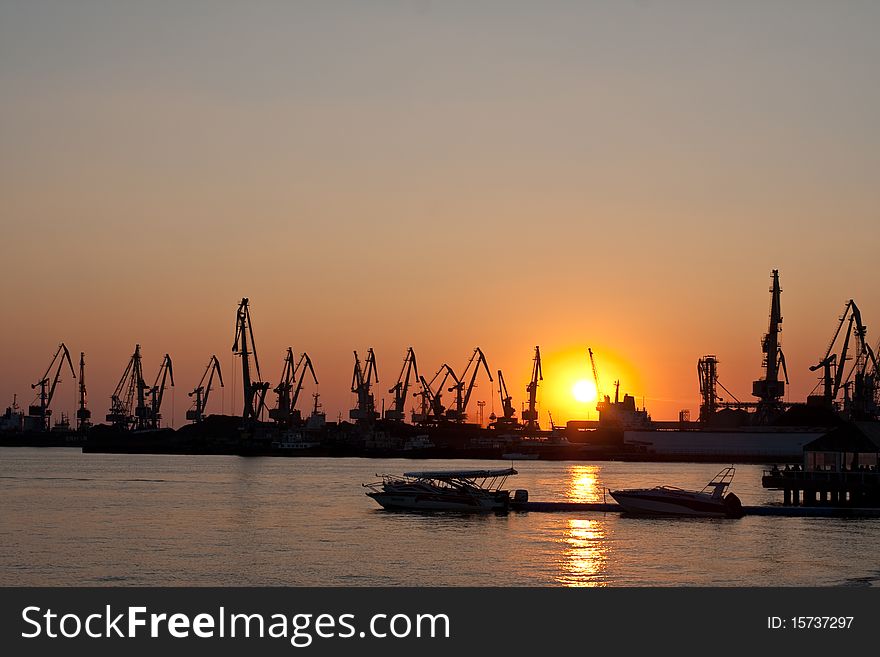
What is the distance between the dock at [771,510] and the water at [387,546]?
1.23 metres

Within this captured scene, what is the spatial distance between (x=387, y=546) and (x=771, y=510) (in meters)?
34.8

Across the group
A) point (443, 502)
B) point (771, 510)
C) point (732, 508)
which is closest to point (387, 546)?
point (443, 502)

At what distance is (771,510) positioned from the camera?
93312 mm

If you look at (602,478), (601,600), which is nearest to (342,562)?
(601,600)

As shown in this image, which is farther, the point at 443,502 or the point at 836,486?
the point at 443,502

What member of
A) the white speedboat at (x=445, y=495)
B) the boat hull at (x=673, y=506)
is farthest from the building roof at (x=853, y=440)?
the white speedboat at (x=445, y=495)

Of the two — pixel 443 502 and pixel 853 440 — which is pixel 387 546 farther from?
pixel 853 440

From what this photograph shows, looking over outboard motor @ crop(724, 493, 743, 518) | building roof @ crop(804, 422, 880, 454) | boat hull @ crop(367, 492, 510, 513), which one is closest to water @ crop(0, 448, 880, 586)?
outboard motor @ crop(724, 493, 743, 518)

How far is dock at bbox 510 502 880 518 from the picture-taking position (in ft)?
302

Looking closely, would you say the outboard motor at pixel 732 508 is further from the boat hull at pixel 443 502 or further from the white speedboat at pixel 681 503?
the boat hull at pixel 443 502

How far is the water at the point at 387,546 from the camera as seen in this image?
60406 mm

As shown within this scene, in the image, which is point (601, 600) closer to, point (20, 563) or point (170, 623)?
point (170, 623)

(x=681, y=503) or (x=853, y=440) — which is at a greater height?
(x=853, y=440)

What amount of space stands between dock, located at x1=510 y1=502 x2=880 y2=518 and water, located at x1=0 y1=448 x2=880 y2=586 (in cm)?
123
